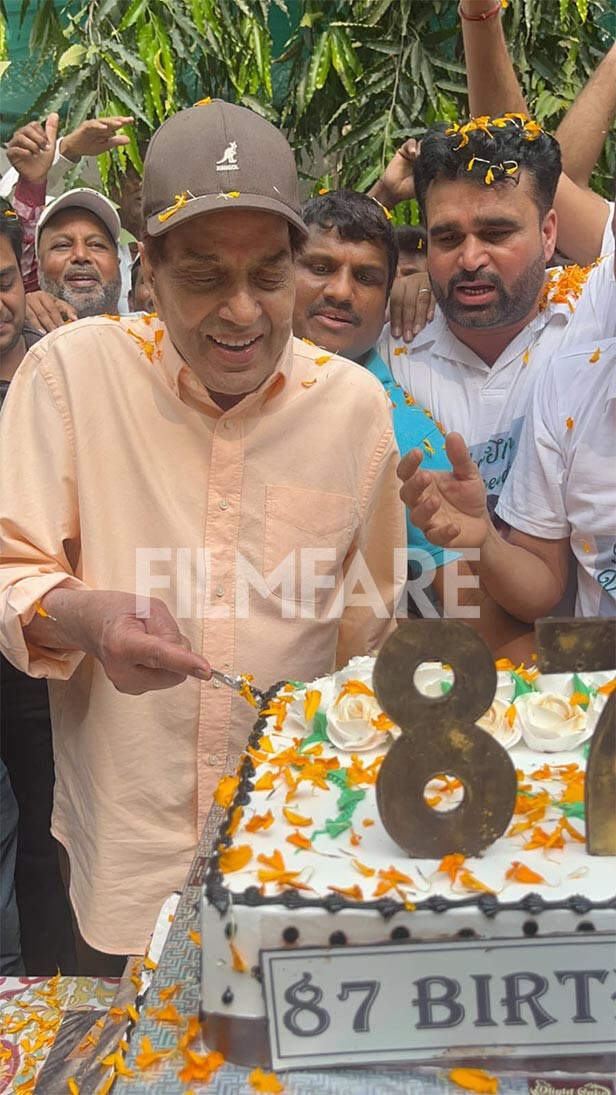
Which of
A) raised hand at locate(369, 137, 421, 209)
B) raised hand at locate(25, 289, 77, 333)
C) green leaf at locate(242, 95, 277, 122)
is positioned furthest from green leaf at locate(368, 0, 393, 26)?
raised hand at locate(25, 289, 77, 333)

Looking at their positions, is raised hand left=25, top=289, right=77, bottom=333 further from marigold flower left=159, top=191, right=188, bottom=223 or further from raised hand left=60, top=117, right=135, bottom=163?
marigold flower left=159, top=191, right=188, bottom=223

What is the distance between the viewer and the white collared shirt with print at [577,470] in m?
2.00

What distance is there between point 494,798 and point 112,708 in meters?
0.82

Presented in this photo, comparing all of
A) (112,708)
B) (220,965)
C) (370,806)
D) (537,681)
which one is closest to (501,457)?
(537,681)

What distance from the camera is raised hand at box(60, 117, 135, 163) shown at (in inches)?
146

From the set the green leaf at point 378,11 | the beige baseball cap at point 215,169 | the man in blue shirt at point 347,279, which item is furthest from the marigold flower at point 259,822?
the green leaf at point 378,11

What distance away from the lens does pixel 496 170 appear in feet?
7.47

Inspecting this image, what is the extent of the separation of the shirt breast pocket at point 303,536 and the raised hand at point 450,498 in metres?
0.14

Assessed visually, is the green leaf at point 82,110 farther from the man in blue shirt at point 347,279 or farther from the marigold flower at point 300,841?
the marigold flower at point 300,841

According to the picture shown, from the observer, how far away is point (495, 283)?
7.46 feet

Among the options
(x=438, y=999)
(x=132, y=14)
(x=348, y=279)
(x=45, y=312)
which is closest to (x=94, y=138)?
(x=132, y=14)

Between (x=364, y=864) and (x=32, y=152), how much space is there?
3104 millimetres

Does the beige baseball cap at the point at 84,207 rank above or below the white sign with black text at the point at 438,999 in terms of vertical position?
above

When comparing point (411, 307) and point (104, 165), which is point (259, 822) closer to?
point (411, 307)
